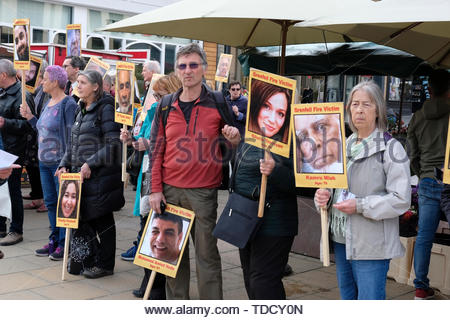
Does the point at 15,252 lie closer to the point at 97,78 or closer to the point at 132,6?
the point at 97,78

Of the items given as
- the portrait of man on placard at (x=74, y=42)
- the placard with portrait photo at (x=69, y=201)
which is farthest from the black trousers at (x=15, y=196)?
the portrait of man on placard at (x=74, y=42)

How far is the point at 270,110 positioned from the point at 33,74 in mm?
4809

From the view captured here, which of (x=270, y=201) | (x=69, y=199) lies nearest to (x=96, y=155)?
(x=69, y=199)

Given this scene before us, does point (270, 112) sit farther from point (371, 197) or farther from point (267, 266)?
point (267, 266)

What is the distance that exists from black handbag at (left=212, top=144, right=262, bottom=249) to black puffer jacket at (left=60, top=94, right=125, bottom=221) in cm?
180

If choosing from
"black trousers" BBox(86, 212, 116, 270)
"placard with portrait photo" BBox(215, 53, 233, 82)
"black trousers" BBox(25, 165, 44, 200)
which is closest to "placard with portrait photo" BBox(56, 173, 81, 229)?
"black trousers" BBox(86, 212, 116, 270)

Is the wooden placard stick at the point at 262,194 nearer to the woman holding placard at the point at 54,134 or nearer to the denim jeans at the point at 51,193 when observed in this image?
the woman holding placard at the point at 54,134

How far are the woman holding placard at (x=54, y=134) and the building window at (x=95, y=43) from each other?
11.9 metres

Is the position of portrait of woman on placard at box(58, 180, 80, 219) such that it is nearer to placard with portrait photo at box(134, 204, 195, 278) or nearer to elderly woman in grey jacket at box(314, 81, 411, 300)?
placard with portrait photo at box(134, 204, 195, 278)

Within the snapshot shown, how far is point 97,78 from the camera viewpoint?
538 cm

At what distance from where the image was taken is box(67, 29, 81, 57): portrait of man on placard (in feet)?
27.6

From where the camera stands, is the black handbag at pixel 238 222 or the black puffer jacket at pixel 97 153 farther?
the black puffer jacket at pixel 97 153

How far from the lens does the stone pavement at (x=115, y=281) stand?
16.5 ft

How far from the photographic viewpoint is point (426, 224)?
5.02 meters
